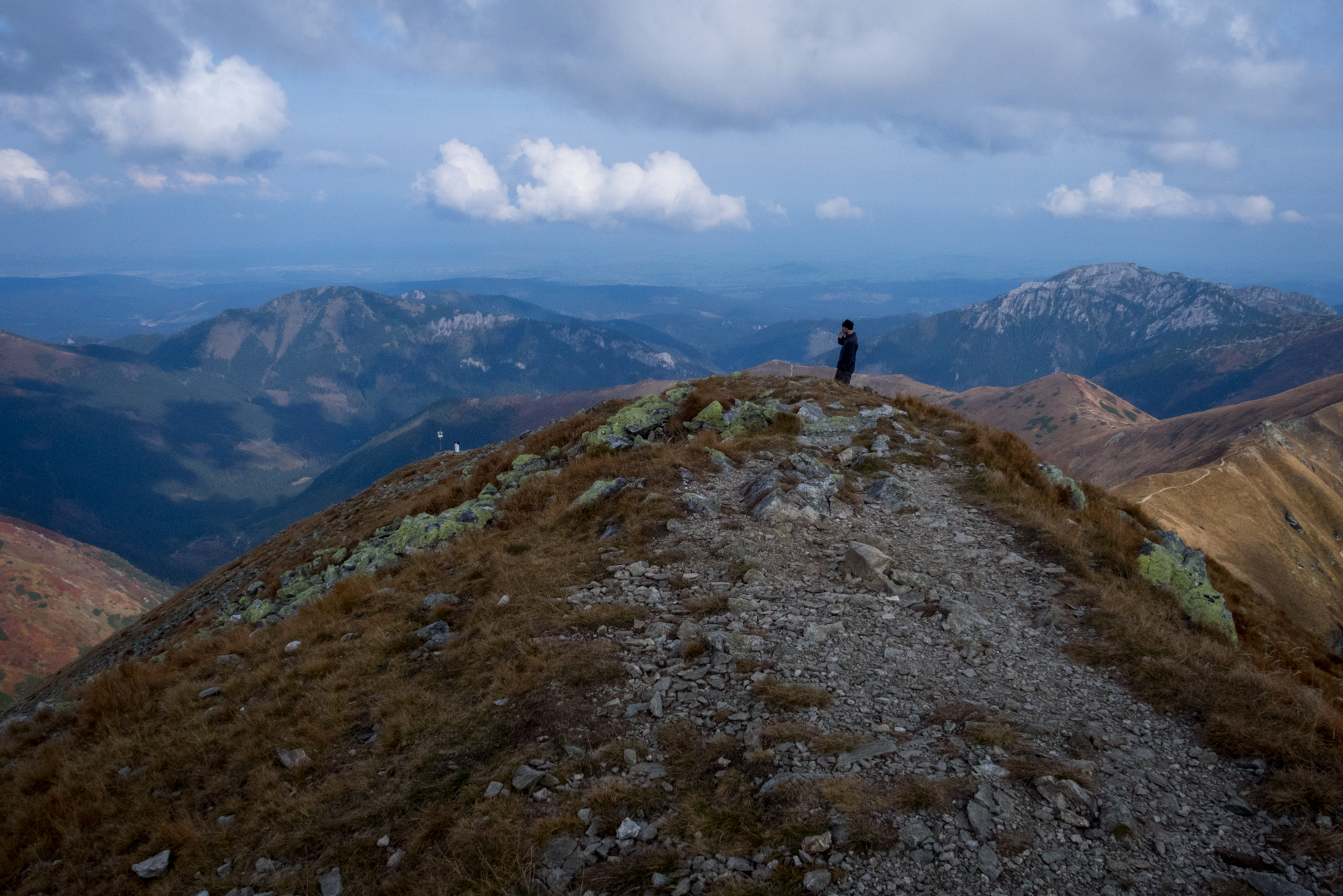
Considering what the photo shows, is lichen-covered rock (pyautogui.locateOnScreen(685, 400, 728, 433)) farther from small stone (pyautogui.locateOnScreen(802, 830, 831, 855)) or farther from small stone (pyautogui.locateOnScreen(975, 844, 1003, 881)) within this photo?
small stone (pyautogui.locateOnScreen(975, 844, 1003, 881))

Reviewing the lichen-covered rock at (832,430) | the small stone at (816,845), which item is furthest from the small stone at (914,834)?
the lichen-covered rock at (832,430)

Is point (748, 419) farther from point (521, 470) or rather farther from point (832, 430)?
point (521, 470)

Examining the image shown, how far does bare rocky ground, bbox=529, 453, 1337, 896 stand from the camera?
5777mm

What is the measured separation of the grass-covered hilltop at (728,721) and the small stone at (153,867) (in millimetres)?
46

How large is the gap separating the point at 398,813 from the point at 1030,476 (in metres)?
17.3

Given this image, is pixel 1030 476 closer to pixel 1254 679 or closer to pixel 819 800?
pixel 1254 679

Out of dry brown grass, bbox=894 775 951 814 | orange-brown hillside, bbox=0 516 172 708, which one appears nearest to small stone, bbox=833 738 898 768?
dry brown grass, bbox=894 775 951 814

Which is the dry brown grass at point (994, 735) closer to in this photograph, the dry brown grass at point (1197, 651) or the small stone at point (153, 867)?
the dry brown grass at point (1197, 651)

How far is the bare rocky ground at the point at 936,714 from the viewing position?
5.78 metres

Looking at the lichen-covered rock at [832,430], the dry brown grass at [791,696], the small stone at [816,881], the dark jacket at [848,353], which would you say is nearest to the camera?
the small stone at [816,881]

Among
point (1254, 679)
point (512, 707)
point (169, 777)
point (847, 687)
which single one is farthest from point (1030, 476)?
point (169, 777)

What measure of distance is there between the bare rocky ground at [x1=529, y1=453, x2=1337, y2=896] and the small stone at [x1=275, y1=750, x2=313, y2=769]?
3821 millimetres

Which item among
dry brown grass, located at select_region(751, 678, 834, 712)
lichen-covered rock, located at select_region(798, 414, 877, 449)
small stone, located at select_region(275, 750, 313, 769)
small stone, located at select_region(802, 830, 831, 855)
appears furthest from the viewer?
lichen-covered rock, located at select_region(798, 414, 877, 449)

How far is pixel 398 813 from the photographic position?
7.40 meters
